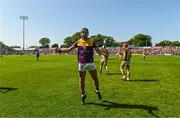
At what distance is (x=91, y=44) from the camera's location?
413 inches

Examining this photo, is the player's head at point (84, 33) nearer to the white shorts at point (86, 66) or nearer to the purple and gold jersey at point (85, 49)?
the purple and gold jersey at point (85, 49)

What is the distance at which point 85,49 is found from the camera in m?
10.5

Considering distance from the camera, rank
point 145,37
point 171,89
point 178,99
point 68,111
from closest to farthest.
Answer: point 68,111 → point 178,99 → point 171,89 → point 145,37

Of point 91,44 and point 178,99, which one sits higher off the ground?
point 91,44

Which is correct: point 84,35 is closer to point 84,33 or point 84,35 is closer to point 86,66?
point 84,33

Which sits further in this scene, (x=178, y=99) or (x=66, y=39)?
(x=66, y=39)

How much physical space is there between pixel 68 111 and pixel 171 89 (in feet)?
19.2

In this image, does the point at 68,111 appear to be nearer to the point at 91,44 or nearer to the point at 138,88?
the point at 91,44

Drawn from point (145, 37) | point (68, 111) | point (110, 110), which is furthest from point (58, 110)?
point (145, 37)

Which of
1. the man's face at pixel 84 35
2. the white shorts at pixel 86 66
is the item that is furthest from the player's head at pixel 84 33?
the white shorts at pixel 86 66

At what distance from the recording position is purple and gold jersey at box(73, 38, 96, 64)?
10484 millimetres

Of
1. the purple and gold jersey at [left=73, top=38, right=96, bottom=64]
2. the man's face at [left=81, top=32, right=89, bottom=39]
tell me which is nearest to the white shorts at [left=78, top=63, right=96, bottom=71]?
the purple and gold jersey at [left=73, top=38, right=96, bottom=64]

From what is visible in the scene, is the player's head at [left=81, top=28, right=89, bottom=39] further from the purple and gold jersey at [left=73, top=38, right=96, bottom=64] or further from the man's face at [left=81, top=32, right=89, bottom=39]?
the purple and gold jersey at [left=73, top=38, right=96, bottom=64]

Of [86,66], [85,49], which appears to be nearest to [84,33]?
[85,49]
